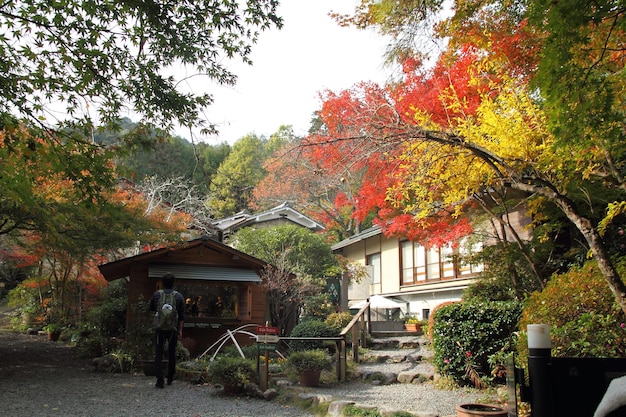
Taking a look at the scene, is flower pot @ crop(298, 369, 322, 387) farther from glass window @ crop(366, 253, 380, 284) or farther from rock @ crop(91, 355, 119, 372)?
glass window @ crop(366, 253, 380, 284)

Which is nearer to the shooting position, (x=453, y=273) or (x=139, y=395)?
(x=139, y=395)

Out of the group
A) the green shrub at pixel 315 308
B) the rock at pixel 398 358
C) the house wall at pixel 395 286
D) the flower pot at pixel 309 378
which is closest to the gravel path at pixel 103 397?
the flower pot at pixel 309 378

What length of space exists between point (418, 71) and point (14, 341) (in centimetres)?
1549

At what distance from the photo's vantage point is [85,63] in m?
6.80

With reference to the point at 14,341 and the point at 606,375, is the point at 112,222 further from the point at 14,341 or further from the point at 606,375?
the point at 606,375

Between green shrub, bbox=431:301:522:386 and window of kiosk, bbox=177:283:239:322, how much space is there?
7.38m

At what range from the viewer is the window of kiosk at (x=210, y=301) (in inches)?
568

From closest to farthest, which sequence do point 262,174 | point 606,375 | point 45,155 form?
1. point 606,375
2. point 45,155
3. point 262,174

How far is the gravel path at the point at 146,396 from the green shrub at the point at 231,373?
0.78 ft

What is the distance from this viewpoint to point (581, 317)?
19.8 ft

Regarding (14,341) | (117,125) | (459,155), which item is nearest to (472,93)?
(459,155)

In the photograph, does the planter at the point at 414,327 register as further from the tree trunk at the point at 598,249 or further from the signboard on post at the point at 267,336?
the tree trunk at the point at 598,249

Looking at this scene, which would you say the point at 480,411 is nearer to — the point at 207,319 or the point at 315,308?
the point at 207,319

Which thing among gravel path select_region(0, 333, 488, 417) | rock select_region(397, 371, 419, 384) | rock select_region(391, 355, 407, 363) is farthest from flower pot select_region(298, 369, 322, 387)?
rock select_region(391, 355, 407, 363)
